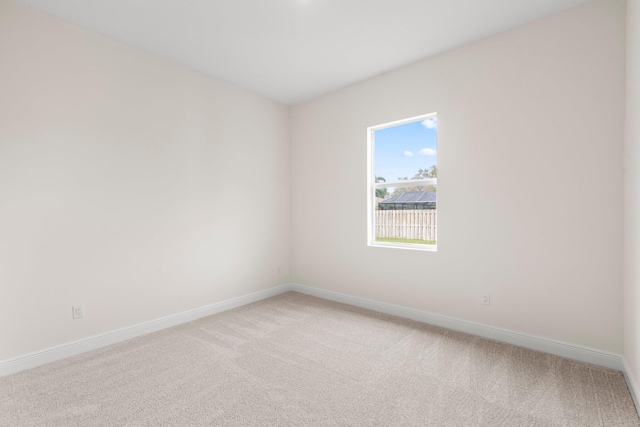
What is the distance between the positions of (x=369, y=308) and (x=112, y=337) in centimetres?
268

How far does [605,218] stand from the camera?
2.28m

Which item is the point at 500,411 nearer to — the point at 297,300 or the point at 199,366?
the point at 199,366

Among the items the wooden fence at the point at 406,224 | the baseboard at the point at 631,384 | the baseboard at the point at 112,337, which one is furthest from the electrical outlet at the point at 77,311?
the baseboard at the point at 631,384

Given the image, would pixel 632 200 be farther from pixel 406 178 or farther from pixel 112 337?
pixel 112 337

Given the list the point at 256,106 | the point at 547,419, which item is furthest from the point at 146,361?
the point at 256,106

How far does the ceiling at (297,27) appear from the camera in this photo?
2.35 meters

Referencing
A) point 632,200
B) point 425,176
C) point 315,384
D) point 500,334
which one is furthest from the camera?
point 425,176

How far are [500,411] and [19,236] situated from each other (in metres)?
3.58

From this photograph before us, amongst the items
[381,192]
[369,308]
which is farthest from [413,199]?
[369,308]

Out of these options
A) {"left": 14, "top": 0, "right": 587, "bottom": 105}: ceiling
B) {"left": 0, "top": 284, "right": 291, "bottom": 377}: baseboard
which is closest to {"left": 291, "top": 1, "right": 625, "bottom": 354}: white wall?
{"left": 14, "top": 0, "right": 587, "bottom": 105}: ceiling

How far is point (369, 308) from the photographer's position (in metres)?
3.69

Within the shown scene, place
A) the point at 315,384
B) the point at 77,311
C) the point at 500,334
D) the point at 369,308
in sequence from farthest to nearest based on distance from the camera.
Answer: the point at 369,308
the point at 500,334
the point at 77,311
the point at 315,384

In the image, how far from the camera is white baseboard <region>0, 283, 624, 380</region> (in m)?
2.29

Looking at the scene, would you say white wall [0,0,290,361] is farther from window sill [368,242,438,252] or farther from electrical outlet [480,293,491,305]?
electrical outlet [480,293,491,305]
